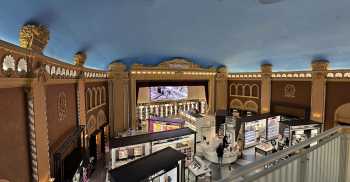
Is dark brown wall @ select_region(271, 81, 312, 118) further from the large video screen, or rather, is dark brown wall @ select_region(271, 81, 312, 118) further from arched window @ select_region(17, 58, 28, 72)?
arched window @ select_region(17, 58, 28, 72)

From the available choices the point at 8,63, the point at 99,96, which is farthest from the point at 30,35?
the point at 99,96

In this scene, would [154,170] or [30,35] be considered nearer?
[30,35]

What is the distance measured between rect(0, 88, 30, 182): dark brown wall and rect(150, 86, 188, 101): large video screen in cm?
988

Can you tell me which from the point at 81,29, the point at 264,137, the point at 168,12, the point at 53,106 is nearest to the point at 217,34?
the point at 168,12

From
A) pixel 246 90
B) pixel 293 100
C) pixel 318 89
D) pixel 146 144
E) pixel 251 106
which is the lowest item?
pixel 146 144

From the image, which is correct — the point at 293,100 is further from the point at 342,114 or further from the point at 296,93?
the point at 342,114

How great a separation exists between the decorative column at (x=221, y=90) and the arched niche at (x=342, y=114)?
6.57 meters

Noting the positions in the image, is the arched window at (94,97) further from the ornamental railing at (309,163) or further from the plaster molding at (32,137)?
the ornamental railing at (309,163)

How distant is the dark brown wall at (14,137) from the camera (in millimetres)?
2590

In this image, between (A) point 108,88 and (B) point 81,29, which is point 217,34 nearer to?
(B) point 81,29

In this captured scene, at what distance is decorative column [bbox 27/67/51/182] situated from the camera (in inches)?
126

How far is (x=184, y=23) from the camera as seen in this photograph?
4926mm

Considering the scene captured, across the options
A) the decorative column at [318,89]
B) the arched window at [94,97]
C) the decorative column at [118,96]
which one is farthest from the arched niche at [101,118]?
the decorative column at [318,89]

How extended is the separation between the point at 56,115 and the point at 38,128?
117cm
